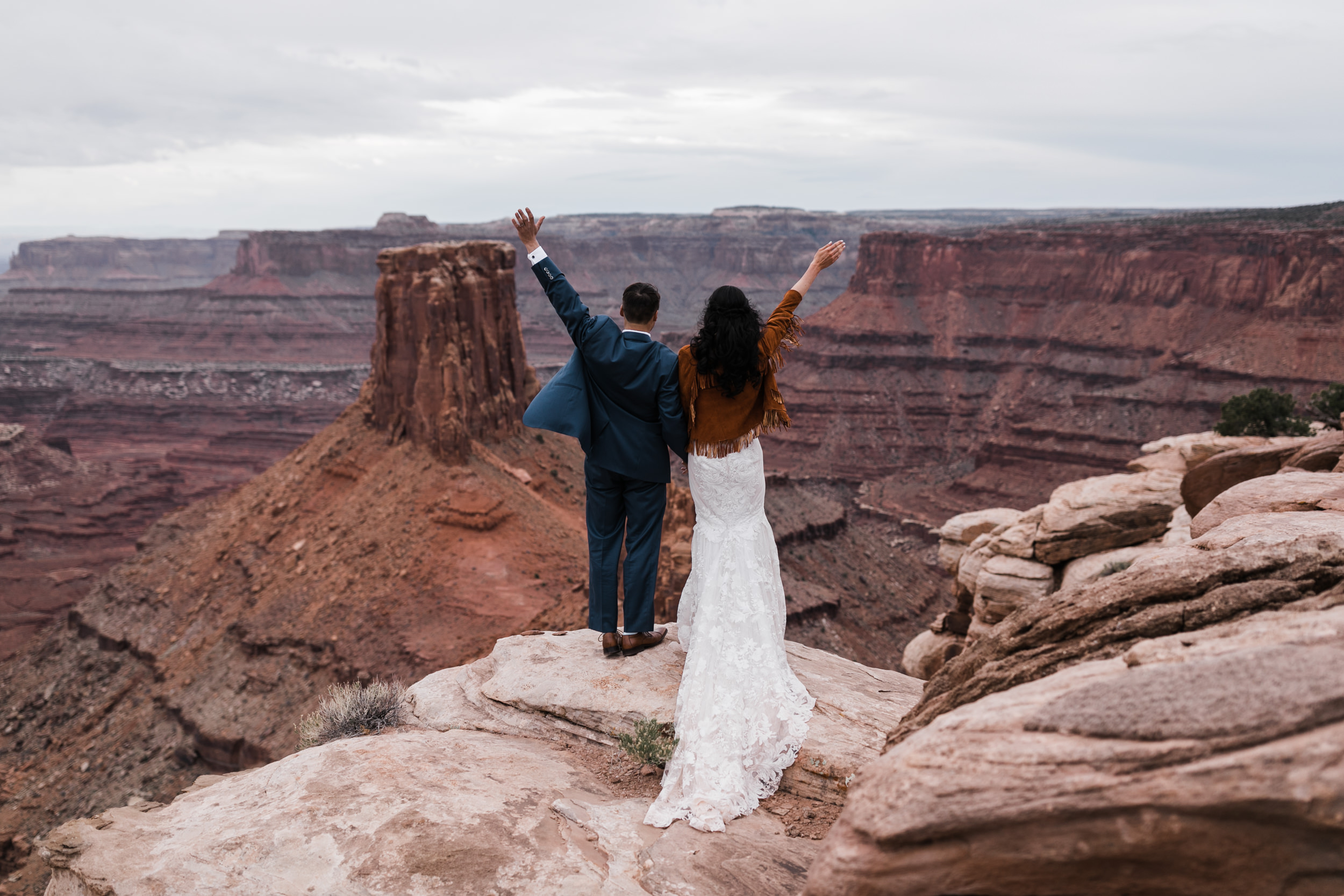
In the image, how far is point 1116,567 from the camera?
9.23 m

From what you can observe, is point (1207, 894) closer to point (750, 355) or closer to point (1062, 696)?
point (1062, 696)

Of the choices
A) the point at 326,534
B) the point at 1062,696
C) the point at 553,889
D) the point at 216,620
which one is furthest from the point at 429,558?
the point at 1062,696

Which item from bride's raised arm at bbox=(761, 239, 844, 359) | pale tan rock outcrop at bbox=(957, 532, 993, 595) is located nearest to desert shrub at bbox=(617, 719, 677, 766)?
bride's raised arm at bbox=(761, 239, 844, 359)

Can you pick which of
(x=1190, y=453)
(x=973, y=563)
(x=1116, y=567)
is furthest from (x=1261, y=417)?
(x=1116, y=567)

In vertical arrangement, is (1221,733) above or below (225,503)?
above

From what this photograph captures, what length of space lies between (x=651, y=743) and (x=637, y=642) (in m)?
1.40

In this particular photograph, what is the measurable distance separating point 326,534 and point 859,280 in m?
74.5

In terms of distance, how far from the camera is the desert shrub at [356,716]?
699 centimetres

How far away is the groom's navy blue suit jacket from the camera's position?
6371 millimetres

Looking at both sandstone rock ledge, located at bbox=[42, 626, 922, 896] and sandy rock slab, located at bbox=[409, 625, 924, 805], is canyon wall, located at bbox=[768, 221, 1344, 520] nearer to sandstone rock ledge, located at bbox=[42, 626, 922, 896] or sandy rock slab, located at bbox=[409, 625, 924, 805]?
sandy rock slab, located at bbox=[409, 625, 924, 805]

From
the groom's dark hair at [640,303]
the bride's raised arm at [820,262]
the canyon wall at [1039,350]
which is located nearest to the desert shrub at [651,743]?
the groom's dark hair at [640,303]

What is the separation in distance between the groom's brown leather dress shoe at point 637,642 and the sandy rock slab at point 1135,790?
376 cm

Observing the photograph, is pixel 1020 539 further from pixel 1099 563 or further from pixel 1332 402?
pixel 1332 402

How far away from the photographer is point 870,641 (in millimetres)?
27109
